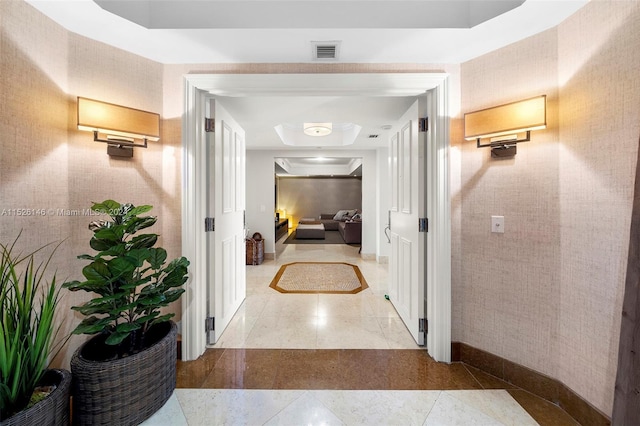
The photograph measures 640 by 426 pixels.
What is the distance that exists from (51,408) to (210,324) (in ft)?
3.22

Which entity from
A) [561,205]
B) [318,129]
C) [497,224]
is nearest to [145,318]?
[497,224]

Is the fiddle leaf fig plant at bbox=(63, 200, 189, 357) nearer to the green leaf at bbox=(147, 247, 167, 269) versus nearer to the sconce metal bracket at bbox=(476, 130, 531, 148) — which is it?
the green leaf at bbox=(147, 247, 167, 269)

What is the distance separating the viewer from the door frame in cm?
180

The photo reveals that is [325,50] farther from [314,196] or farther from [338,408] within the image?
[314,196]

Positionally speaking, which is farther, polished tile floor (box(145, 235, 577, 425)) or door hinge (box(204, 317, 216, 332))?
door hinge (box(204, 317, 216, 332))

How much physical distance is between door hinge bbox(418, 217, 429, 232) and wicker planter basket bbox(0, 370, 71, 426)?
2.24m

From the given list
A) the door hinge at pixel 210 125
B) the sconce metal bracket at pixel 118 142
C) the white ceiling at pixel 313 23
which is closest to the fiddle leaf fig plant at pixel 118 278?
the sconce metal bracket at pixel 118 142

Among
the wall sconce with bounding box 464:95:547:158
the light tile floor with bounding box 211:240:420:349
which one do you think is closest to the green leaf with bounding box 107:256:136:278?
the light tile floor with bounding box 211:240:420:349

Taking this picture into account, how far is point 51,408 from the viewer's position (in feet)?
3.53

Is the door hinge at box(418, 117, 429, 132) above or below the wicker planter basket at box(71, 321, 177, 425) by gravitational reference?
above

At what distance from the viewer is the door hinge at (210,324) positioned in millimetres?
1992

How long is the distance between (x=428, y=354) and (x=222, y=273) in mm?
1801

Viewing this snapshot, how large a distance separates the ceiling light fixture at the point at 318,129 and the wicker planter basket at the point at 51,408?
3685 mm

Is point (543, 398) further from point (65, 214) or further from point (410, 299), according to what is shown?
point (65, 214)
